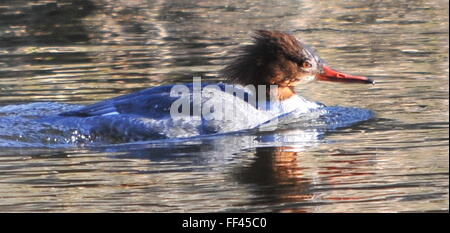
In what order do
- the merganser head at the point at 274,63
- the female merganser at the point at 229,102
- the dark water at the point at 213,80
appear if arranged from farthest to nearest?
the merganser head at the point at 274,63 < the female merganser at the point at 229,102 < the dark water at the point at 213,80

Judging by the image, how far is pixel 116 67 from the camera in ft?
43.9

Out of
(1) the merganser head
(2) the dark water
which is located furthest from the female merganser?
(2) the dark water

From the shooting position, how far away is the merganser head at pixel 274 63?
1055 cm

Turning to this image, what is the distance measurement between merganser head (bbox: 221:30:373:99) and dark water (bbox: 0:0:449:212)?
643 mm

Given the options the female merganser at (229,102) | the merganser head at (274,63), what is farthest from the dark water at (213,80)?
the merganser head at (274,63)

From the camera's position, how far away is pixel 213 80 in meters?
12.2

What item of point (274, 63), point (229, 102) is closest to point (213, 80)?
point (274, 63)

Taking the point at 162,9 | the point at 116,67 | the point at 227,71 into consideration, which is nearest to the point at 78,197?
the point at 227,71

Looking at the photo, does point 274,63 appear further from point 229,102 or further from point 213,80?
point 213,80

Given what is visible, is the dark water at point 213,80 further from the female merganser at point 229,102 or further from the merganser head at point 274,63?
the merganser head at point 274,63

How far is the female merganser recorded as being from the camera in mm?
10000

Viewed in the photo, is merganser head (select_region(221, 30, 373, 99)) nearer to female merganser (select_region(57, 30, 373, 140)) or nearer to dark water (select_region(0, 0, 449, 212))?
female merganser (select_region(57, 30, 373, 140))

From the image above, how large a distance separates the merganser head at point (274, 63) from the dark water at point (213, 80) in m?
0.64
